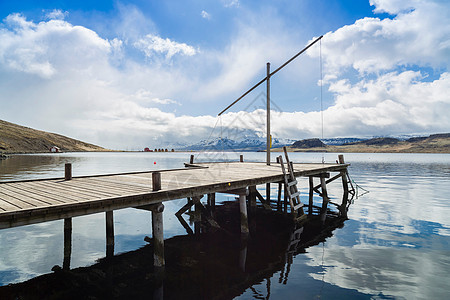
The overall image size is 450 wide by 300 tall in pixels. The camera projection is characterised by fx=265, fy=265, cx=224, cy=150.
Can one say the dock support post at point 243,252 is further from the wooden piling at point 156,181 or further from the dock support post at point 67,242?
the dock support post at point 67,242

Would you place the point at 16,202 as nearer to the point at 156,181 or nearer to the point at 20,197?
the point at 20,197

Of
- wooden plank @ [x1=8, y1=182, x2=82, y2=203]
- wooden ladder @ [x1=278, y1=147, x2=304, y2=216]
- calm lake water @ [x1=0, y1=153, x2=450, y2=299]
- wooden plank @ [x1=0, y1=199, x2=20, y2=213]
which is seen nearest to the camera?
wooden plank @ [x1=0, y1=199, x2=20, y2=213]

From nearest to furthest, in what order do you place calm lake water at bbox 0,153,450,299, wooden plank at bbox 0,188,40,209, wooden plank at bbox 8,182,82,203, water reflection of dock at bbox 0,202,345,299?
wooden plank at bbox 0,188,40,209
wooden plank at bbox 8,182,82,203
water reflection of dock at bbox 0,202,345,299
calm lake water at bbox 0,153,450,299

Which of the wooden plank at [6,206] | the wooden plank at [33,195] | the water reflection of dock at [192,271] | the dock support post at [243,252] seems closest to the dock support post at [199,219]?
the water reflection of dock at [192,271]

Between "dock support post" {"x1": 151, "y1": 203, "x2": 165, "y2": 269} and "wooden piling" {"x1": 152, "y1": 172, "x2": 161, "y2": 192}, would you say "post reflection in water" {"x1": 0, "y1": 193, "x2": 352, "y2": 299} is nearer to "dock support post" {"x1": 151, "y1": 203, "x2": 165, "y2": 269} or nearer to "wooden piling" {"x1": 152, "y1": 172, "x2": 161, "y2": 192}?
"dock support post" {"x1": 151, "y1": 203, "x2": 165, "y2": 269}

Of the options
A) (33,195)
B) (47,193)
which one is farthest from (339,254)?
(33,195)

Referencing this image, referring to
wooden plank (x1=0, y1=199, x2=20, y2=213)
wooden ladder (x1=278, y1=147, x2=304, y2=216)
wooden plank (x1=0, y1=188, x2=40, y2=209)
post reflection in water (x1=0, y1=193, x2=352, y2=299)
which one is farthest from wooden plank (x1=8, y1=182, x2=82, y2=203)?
wooden ladder (x1=278, y1=147, x2=304, y2=216)

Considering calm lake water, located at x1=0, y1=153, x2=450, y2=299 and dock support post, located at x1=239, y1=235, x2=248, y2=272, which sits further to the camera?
dock support post, located at x1=239, y1=235, x2=248, y2=272

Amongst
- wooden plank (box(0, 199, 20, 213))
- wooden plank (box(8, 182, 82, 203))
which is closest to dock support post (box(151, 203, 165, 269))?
wooden plank (box(8, 182, 82, 203))

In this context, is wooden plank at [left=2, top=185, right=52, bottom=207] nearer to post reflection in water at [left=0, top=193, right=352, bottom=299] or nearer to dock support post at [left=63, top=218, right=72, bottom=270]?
post reflection in water at [left=0, top=193, right=352, bottom=299]

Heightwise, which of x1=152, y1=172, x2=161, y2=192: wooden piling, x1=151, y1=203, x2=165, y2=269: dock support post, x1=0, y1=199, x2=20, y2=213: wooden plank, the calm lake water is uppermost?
x1=152, y1=172, x2=161, y2=192: wooden piling

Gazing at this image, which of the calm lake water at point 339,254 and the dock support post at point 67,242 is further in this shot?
the dock support post at point 67,242

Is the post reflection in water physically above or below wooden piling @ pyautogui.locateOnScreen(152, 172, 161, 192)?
below

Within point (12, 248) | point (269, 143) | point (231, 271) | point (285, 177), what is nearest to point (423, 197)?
point (269, 143)
